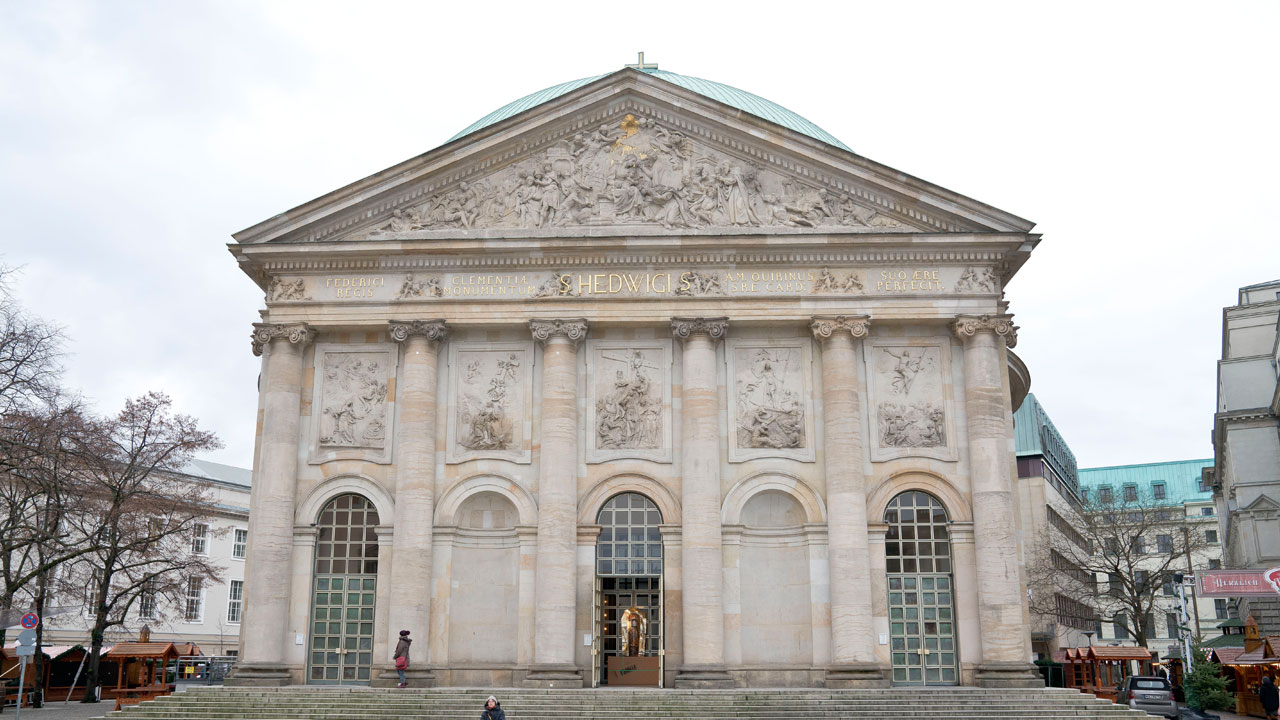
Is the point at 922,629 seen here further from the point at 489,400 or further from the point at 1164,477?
the point at 1164,477

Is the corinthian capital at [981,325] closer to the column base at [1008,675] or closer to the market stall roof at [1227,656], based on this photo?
the column base at [1008,675]

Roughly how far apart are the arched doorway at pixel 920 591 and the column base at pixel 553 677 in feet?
27.8

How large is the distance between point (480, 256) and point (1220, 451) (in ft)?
172

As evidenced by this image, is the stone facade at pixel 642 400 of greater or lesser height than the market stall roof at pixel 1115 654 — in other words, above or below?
above

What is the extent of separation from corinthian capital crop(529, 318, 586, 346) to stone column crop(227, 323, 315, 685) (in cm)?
656

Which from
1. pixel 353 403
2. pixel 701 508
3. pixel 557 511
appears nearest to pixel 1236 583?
pixel 701 508

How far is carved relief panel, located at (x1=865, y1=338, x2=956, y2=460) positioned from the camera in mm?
30312

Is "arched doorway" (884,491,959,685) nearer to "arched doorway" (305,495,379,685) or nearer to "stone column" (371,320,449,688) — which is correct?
"stone column" (371,320,449,688)

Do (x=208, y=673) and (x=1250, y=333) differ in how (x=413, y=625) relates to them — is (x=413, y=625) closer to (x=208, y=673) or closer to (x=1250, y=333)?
(x=208, y=673)

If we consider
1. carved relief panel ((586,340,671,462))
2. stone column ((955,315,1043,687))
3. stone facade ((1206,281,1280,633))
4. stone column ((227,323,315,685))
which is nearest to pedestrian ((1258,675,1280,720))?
stone column ((955,315,1043,687))

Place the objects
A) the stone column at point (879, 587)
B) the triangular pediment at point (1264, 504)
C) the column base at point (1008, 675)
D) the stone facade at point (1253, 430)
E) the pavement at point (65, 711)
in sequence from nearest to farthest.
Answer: the column base at point (1008, 675)
the stone column at point (879, 587)
the pavement at point (65, 711)
the stone facade at point (1253, 430)
the triangular pediment at point (1264, 504)

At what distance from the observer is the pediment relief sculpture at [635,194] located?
31.3 m

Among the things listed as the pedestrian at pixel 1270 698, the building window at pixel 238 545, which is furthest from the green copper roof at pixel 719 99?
the building window at pixel 238 545

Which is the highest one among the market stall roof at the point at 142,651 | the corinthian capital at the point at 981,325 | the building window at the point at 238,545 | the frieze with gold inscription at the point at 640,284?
the frieze with gold inscription at the point at 640,284
